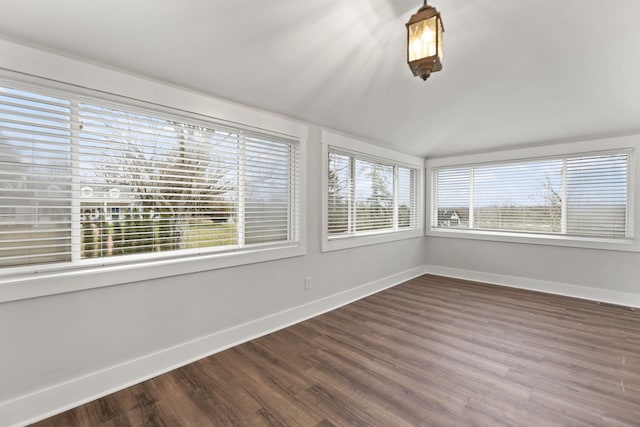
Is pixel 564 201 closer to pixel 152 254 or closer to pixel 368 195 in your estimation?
pixel 368 195

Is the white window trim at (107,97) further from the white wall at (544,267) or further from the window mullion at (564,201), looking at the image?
the window mullion at (564,201)

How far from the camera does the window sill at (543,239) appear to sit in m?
3.63

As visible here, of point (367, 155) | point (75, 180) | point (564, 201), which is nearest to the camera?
point (75, 180)

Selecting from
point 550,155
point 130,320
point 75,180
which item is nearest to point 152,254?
point 130,320

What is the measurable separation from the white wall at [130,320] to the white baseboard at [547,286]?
2815 mm

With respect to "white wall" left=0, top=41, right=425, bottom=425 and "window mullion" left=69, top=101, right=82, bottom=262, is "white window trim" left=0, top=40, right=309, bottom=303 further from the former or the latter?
"window mullion" left=69, top=101, right=82, bottom=262

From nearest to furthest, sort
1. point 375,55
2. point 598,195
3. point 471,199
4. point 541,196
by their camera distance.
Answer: point 375,55 → point 598,195 → point 541,196 → point 471,199

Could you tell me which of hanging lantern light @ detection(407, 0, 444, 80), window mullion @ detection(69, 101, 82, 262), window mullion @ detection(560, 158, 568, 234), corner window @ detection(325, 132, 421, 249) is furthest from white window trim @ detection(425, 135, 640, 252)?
window mullion @ detection(69, 101, 82, 262)

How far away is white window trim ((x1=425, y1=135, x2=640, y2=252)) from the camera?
3.57 metres

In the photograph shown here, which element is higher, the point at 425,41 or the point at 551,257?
the point at 425,41

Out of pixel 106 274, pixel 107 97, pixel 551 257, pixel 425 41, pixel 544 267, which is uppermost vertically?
pixel 425 41

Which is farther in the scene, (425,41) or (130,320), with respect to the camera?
(130,320)

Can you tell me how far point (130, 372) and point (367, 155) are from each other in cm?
331

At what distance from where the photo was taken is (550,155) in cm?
409
